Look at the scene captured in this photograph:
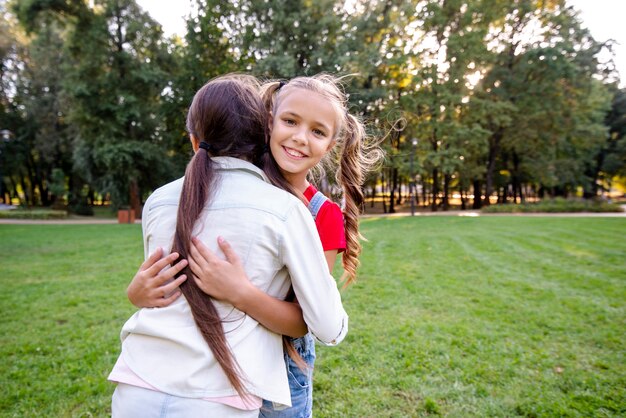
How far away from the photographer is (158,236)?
3.79ft

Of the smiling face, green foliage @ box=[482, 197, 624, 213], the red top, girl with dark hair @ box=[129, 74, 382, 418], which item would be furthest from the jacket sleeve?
green foliage @ box=[482, 197, 624, 213]

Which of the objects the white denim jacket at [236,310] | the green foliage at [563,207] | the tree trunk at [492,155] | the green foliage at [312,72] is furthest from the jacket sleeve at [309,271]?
the tree trunk at [492,155]

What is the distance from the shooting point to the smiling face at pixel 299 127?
4.69 feet

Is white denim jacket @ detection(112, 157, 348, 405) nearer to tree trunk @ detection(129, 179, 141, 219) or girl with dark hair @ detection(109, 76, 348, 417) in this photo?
girl with dark hair @ detection(109, 76, 348, 417)

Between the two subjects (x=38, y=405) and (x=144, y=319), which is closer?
(x=144, y=319)

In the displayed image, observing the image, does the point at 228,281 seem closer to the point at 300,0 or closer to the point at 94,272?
the point at 94,272

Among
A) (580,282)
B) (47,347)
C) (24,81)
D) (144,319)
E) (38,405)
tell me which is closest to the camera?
(144,319)

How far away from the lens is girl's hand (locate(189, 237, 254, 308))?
1069mm

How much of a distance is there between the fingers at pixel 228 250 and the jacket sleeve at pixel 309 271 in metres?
0.14

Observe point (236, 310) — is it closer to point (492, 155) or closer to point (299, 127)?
point (299, 127)

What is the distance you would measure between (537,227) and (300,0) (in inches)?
599

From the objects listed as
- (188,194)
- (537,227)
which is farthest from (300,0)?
(188,194)

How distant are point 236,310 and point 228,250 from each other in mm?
178

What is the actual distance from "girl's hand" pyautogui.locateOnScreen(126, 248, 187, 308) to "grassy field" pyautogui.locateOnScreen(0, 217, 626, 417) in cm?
228
